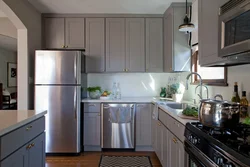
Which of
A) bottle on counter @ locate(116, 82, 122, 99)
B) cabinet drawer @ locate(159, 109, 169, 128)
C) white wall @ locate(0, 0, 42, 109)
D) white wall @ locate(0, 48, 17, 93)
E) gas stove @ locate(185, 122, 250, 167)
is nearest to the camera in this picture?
gas stove @ locate(185, 122, 250, 167)

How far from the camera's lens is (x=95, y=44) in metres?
3.98

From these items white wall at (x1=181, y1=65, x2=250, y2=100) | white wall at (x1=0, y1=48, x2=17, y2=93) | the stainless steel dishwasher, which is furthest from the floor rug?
white wall at (x1=0, y1=48, x2=17, y2=93)

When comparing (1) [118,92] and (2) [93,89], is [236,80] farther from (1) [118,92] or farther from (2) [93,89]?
(2) [93,89]

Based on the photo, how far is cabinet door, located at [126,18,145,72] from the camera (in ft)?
13.1

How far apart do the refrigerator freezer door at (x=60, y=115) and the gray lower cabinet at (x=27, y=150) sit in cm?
126

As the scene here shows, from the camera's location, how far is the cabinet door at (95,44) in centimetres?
397

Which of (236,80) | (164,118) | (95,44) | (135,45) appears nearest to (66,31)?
(95,44)

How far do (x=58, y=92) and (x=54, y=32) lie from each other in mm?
1226

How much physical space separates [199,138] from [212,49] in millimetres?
830

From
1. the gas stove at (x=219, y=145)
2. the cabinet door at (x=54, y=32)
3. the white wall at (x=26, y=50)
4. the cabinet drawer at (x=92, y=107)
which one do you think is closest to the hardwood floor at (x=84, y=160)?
the cabinet drawer at (x=92, y=107)

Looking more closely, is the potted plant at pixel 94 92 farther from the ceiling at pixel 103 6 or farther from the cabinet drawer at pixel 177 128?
the cabinet drawer at pixel 177 128

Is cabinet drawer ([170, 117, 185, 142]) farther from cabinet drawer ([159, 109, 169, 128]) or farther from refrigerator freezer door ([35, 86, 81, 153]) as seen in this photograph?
refrigerator freezer door ([35, 86, 81, 153])

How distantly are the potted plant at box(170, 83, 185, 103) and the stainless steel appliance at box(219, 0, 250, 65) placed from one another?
2.03 m

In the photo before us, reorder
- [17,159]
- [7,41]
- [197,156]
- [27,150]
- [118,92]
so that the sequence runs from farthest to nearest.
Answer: [7,41]
[118,92]
[27,150]
[17,159]
[197,156]
